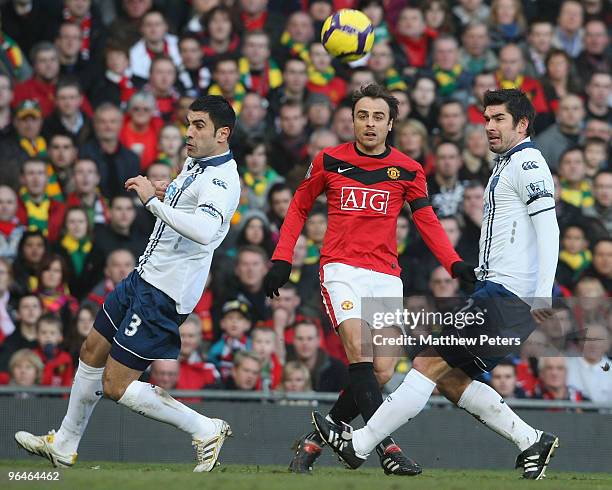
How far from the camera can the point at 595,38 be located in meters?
13.6

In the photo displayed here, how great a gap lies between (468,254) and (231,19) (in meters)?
3.75

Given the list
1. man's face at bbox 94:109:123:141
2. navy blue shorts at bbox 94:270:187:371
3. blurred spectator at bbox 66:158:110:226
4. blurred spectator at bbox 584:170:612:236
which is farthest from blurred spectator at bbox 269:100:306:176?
navy blue shorts at bbox 94:270:187:371

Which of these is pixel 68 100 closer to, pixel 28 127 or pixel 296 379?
pixel 28 127

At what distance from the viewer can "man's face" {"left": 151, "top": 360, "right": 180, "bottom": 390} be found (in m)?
10.8

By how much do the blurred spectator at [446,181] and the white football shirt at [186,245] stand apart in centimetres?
450

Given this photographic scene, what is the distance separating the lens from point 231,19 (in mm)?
13398

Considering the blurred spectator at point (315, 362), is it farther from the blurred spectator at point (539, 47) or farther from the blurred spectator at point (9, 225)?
the blurred spectator at point (539, 47)

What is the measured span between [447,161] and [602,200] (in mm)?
1631

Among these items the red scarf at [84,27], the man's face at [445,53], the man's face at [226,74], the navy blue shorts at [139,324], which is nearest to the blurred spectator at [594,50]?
the man's face at [445,53]

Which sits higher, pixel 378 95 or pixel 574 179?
pixel 378 95

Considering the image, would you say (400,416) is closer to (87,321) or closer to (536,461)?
(536,461)

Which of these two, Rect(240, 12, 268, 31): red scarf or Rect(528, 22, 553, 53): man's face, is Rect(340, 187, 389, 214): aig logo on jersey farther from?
Rect(528, 22, 553, 53): man's face

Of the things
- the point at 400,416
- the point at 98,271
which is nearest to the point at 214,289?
the point at 98,271

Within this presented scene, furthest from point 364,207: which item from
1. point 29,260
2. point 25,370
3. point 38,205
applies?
point 38,205
